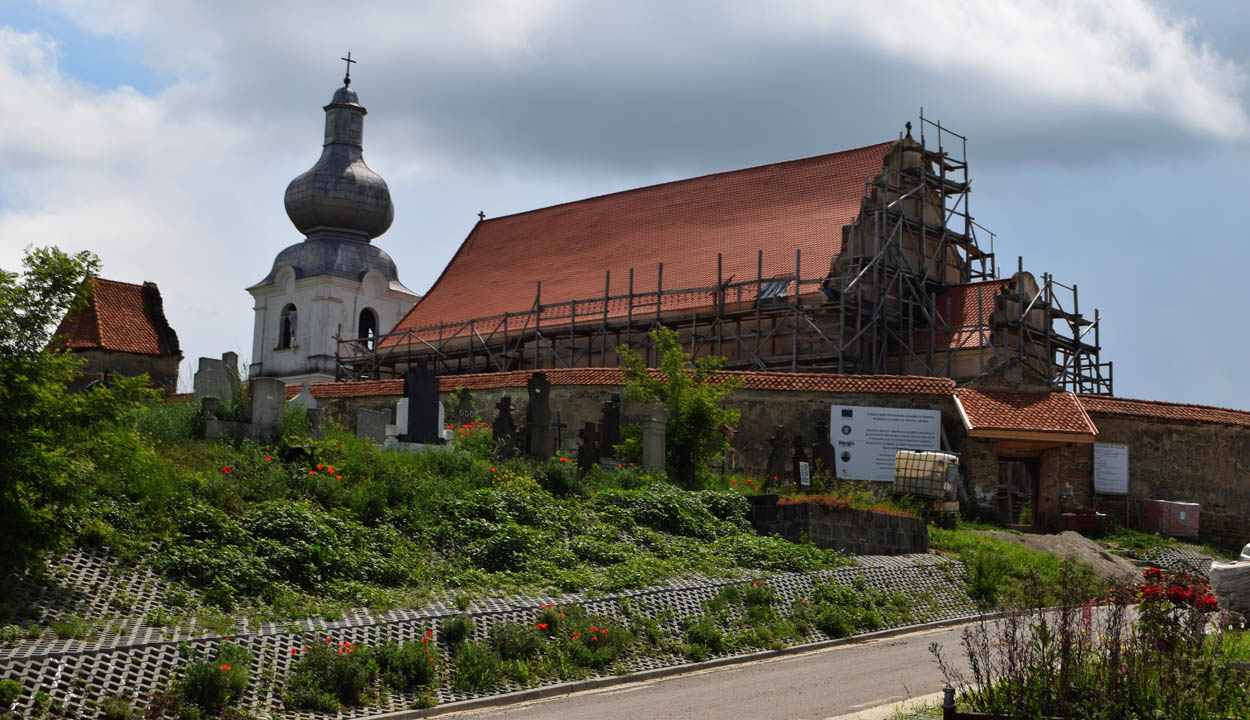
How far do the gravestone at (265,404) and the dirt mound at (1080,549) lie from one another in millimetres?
11381

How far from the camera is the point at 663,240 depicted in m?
37.6

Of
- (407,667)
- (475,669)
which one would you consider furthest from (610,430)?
(407,667)

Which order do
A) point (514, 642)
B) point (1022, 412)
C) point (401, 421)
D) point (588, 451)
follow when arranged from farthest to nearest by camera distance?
point (1022, 412) < point (401, 421) < point (588, 451) < point (514, 642)

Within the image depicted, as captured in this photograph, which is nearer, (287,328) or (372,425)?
(372,425)

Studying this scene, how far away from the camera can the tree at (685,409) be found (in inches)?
866

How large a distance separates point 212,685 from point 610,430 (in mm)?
12371

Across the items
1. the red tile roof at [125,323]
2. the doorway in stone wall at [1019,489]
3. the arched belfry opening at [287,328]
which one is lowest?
the doorway in stone wall at [1019,489]

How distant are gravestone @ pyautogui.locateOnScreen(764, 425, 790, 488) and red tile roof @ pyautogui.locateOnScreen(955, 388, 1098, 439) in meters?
3.52

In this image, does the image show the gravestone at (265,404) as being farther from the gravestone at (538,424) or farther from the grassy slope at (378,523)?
the gravestone at (538,424)

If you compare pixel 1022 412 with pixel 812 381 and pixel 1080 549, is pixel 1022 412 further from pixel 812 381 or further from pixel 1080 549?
pixel 1080 549

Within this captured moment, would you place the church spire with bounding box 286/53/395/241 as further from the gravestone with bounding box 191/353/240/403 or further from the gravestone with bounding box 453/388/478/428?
the gravestone with bounding box 191/353/240/403

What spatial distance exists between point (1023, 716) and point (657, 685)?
4.37 metres

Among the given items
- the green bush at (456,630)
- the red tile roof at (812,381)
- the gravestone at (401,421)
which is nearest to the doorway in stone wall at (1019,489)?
the red tile roof at (812,381)

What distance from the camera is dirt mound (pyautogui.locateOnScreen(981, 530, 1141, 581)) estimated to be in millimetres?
20266
